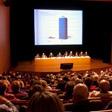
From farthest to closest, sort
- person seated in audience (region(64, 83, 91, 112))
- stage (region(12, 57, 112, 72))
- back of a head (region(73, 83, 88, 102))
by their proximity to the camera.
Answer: stage (region(12, 57, 112, 72)) < back of a head (region(73, 83, 88, 102)) < person seated in audience (region(64, 83, 91, 112))

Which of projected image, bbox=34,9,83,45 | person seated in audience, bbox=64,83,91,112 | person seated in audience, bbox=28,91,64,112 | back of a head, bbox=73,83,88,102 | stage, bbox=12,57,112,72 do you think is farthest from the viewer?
projected image, bbox=34,9,83,45

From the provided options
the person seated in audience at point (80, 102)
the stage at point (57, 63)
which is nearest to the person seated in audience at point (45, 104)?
the person seated in audience at point (80, 102)

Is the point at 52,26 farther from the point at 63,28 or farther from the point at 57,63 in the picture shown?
the point at 57,63

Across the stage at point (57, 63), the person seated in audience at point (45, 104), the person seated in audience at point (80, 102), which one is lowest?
the stage at point (57, 63)

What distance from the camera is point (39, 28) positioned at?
15.3 m

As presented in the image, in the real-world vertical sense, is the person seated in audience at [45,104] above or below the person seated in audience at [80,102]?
above

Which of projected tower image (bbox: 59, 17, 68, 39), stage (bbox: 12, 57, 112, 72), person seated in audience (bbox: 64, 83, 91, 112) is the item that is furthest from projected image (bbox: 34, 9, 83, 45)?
person seated in audience (bbox: 64, 83, 91, 112)

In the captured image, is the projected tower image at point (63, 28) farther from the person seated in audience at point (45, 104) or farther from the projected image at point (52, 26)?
the person seated in audience at point (45, 104)

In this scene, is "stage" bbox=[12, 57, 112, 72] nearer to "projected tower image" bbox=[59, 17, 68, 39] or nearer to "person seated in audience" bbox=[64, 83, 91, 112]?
"projected tower image" bbox=[59, 17, 68, 39]

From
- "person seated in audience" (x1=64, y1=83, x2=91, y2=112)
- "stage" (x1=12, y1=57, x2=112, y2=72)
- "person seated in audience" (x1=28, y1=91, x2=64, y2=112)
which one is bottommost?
"stage" (x1=12, y1=57, x2=112, y2=72)

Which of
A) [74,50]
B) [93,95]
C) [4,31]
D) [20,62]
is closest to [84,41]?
[74,50]

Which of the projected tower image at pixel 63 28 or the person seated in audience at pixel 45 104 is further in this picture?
the projected tower image at pixel 63 28

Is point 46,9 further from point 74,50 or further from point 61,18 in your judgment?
point 74,50

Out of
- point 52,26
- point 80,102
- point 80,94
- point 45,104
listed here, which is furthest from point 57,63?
point 45,104
